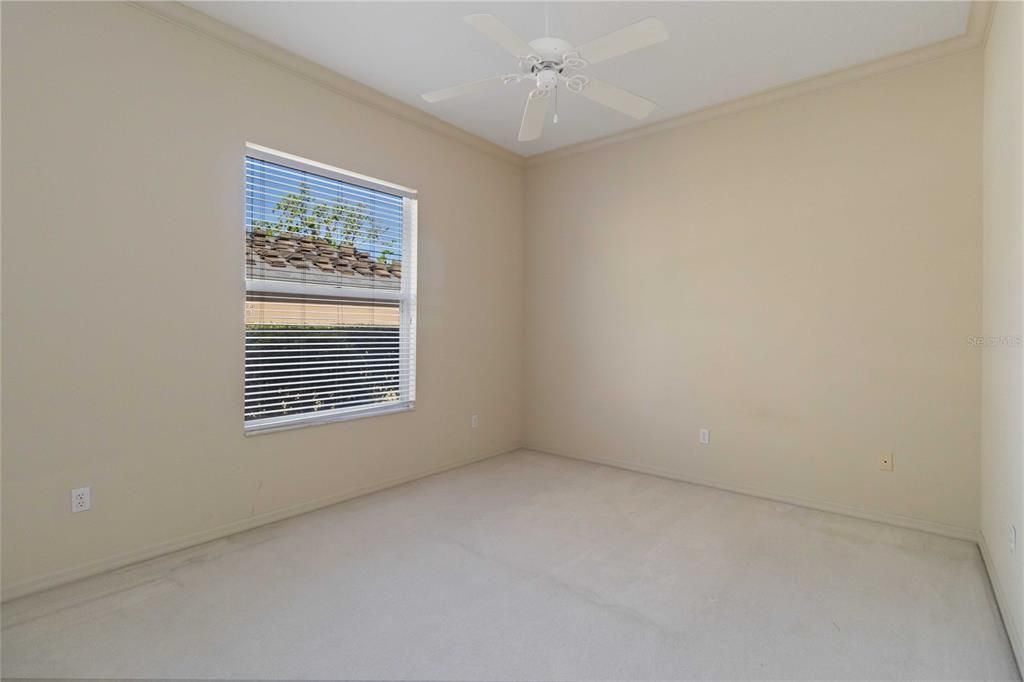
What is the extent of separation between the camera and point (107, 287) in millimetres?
2447

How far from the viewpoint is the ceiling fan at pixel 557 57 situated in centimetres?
183

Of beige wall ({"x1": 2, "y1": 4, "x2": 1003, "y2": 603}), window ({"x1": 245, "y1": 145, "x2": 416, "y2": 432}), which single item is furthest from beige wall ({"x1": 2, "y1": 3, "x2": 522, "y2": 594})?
window ({"x1": 245, "y1": 145, "x2": 416, "y2": 432})

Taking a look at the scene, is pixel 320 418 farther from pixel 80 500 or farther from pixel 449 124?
pixel 449 124

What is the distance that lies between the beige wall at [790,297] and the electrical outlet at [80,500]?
332 centimetres

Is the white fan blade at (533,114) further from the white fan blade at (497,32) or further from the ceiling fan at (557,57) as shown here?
the white fan blade at (497,32)

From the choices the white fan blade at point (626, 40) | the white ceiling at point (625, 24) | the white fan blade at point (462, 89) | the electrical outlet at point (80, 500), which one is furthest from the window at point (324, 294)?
the white fan blade at point (626, 40)

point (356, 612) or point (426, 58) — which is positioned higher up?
point (426, 58)

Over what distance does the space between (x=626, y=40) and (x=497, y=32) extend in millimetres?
465

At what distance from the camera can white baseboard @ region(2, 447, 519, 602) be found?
224 cm

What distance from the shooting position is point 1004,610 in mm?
2100

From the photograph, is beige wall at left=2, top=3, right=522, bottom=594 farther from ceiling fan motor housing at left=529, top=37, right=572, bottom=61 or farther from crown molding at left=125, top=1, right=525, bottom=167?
ceiling fan motor housing at left=529, top=37, right=572, bottom=61

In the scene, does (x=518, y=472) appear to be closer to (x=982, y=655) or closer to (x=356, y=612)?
(x=356, y=612)

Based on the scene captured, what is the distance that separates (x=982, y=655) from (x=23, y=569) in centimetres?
379

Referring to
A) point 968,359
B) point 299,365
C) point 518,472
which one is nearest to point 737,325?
point 968,359
